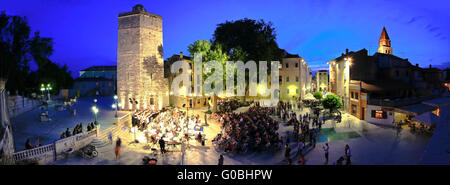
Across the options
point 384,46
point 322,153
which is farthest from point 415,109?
point 384,46

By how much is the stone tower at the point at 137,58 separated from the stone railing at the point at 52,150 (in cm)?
1497

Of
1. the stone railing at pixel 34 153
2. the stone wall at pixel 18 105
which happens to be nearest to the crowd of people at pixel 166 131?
the stone railing at pixel 34 153

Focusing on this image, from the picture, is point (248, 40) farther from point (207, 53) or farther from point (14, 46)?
point (14, 46)

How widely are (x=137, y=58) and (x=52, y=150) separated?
18.4m

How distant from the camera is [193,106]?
34.1 meters

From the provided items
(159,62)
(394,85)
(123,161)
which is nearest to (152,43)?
(159,62)

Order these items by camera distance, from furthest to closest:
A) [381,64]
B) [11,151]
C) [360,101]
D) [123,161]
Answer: [381,64]
[360,101]
[123,161]
[11,151]

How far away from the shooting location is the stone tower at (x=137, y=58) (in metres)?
29.0

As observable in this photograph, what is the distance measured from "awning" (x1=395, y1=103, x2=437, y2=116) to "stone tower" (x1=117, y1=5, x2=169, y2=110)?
28.4 meters

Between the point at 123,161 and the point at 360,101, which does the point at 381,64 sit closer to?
the point at 360,101

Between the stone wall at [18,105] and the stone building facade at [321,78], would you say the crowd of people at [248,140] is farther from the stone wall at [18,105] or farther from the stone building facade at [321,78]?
the stone building facade at [321,78]

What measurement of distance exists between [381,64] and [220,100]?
2468 cm
